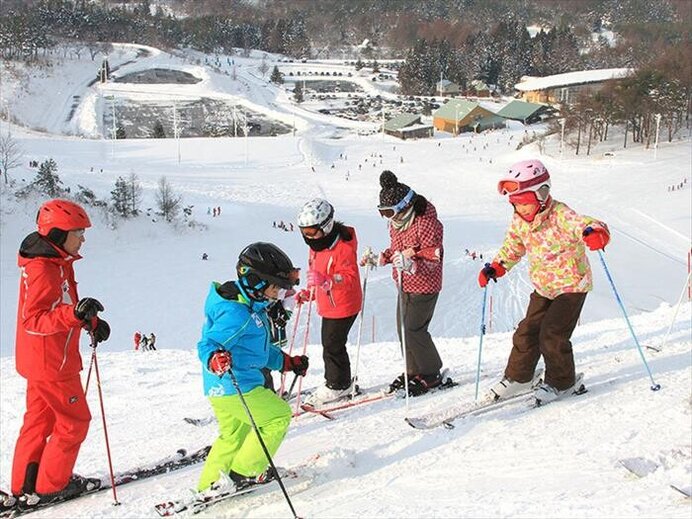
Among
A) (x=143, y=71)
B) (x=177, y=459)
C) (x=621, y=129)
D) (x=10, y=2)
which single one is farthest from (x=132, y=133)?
(x=10, y=2)

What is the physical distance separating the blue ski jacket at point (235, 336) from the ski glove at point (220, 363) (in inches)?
3.9

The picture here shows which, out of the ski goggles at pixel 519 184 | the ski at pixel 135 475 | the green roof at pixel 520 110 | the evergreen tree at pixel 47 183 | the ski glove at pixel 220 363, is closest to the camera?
the ski glove at pixel 220 363

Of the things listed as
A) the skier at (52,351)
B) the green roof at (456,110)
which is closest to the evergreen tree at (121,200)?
the skier at (52,351)

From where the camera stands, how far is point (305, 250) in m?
21.8

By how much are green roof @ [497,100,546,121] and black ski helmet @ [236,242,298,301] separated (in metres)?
63.3

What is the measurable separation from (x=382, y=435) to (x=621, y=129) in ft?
160

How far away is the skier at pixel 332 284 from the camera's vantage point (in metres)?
4.49

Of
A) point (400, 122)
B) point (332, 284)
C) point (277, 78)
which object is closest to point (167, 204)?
point (332, 284)

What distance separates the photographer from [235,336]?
3.28 metres

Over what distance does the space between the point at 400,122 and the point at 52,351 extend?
5610 centimetres

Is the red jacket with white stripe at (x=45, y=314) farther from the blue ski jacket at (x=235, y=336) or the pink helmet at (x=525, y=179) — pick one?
the pink helmet at (x=525, y=179)

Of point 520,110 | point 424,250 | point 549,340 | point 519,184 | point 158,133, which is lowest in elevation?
point 549,340

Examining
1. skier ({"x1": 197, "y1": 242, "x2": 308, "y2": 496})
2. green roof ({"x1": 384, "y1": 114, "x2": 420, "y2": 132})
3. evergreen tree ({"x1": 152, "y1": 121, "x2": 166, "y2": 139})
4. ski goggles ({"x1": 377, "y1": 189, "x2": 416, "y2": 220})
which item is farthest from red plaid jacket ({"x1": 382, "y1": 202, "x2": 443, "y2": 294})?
green roof ({"x1": 384, "y1": 114, "x2": 420, "y2": 132})

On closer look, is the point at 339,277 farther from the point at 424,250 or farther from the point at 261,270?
the point at 261,270
